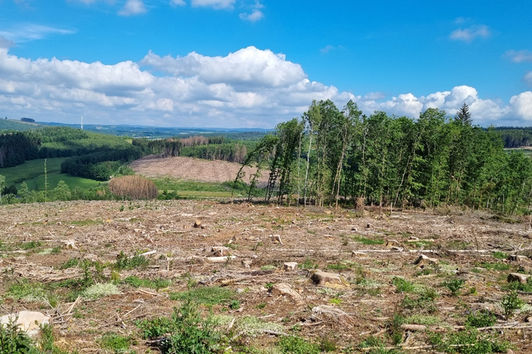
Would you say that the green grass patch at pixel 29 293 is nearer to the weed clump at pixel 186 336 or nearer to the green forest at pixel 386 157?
the weed clump at pixel 186 336

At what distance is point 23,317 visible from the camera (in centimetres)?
809

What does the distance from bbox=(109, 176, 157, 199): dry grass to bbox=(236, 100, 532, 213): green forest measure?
163 ft

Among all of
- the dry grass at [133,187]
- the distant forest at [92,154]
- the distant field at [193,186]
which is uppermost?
the distant forest at [92,154]

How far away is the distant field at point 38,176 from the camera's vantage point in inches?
4658

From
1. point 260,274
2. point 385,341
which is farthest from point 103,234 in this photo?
point 385,341

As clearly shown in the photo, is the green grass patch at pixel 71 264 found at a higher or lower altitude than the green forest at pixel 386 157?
lower

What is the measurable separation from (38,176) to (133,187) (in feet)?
223

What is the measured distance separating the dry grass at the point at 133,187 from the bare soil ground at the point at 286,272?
57231mm

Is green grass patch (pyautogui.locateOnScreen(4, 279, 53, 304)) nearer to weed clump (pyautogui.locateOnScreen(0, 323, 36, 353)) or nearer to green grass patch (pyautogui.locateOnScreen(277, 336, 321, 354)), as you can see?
weed clump (pyautogui.locateOnScreen(0, 323, 36, 353))

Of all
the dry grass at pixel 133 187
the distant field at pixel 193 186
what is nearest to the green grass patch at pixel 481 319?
the dry grass at pixel 133 187

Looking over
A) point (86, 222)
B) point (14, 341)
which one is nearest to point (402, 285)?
point (14, 341)

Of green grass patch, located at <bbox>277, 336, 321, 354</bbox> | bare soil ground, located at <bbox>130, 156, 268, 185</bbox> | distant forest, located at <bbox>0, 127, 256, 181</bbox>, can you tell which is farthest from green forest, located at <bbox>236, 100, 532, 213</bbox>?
distant forest, located at <bbox>0, 127, 256, 181</bbox>

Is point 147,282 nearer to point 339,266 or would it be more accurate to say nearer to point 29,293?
point 29,293

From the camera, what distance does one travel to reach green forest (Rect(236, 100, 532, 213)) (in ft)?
136
